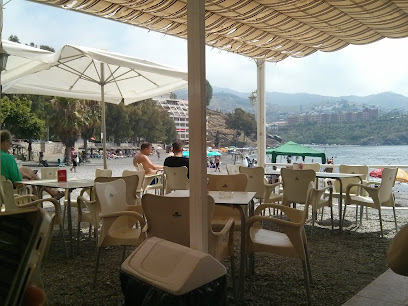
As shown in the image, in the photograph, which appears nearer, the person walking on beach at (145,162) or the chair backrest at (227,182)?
the chair backrest at (227,182)

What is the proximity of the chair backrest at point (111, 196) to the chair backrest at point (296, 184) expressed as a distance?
7.12 feet

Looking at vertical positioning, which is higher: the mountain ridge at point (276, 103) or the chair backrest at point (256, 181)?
the mountain ridge at point (276, 103)

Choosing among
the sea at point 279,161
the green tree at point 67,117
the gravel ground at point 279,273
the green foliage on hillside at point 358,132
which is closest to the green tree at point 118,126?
the sea at point 279,161

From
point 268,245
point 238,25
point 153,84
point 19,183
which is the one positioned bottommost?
point 268,245

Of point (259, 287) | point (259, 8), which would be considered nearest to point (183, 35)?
point (259, 8)

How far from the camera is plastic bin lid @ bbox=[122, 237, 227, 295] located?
1765mm

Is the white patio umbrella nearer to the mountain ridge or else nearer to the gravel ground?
the mountain ridge

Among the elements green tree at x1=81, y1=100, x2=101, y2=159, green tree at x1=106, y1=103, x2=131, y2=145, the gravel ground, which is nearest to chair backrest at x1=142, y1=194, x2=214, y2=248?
the gravel ground

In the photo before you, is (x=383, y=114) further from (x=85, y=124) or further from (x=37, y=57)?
(x=37, y=57)

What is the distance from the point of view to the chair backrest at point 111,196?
117 inches

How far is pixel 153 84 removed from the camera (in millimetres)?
7418

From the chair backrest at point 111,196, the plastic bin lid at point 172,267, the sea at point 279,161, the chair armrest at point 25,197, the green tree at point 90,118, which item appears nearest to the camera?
the plastic bin lid at point 172,267

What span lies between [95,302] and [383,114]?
1197 inches

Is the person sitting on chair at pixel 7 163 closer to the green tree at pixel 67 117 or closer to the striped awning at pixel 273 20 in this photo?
the striped awning at pixel 273 20
